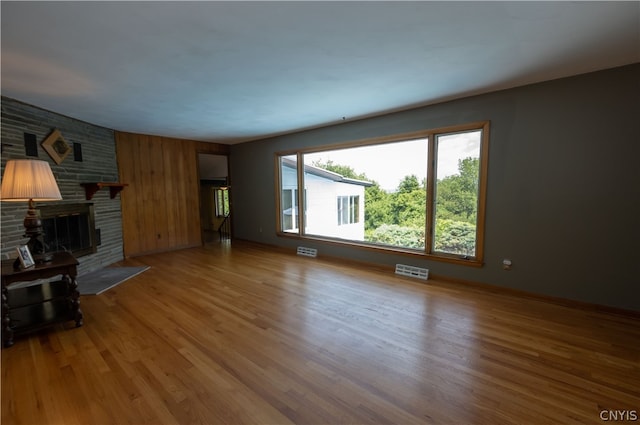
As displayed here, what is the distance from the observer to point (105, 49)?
6.86ft

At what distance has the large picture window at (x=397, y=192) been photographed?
3.56 metres

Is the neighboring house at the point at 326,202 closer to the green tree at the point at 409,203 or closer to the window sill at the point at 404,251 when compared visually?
the window sill at the point at 404,251

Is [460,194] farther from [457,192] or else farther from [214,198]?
[214,198]

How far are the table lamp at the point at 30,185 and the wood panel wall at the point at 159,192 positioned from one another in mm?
2886

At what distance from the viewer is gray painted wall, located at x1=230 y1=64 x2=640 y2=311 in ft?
8.66

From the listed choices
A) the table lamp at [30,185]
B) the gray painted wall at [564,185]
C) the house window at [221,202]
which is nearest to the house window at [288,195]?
the gray painted wall at [564,185]

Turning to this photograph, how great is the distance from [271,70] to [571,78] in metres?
3.07

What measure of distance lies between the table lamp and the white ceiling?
86 cm

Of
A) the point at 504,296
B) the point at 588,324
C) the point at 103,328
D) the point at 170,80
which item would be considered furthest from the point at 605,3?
the point at 103,328

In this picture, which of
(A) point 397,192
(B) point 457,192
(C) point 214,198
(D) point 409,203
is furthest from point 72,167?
(B) point 457,192

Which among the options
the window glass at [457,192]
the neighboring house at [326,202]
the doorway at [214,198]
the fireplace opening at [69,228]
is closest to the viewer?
the window glass at [457,192]

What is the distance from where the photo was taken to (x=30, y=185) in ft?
7.73

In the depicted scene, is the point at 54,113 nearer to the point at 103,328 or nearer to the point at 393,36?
the point at 103,328

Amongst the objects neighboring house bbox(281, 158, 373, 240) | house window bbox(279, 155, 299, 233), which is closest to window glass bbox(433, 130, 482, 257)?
neighboring house bbox(281, 158, 373, 240)
